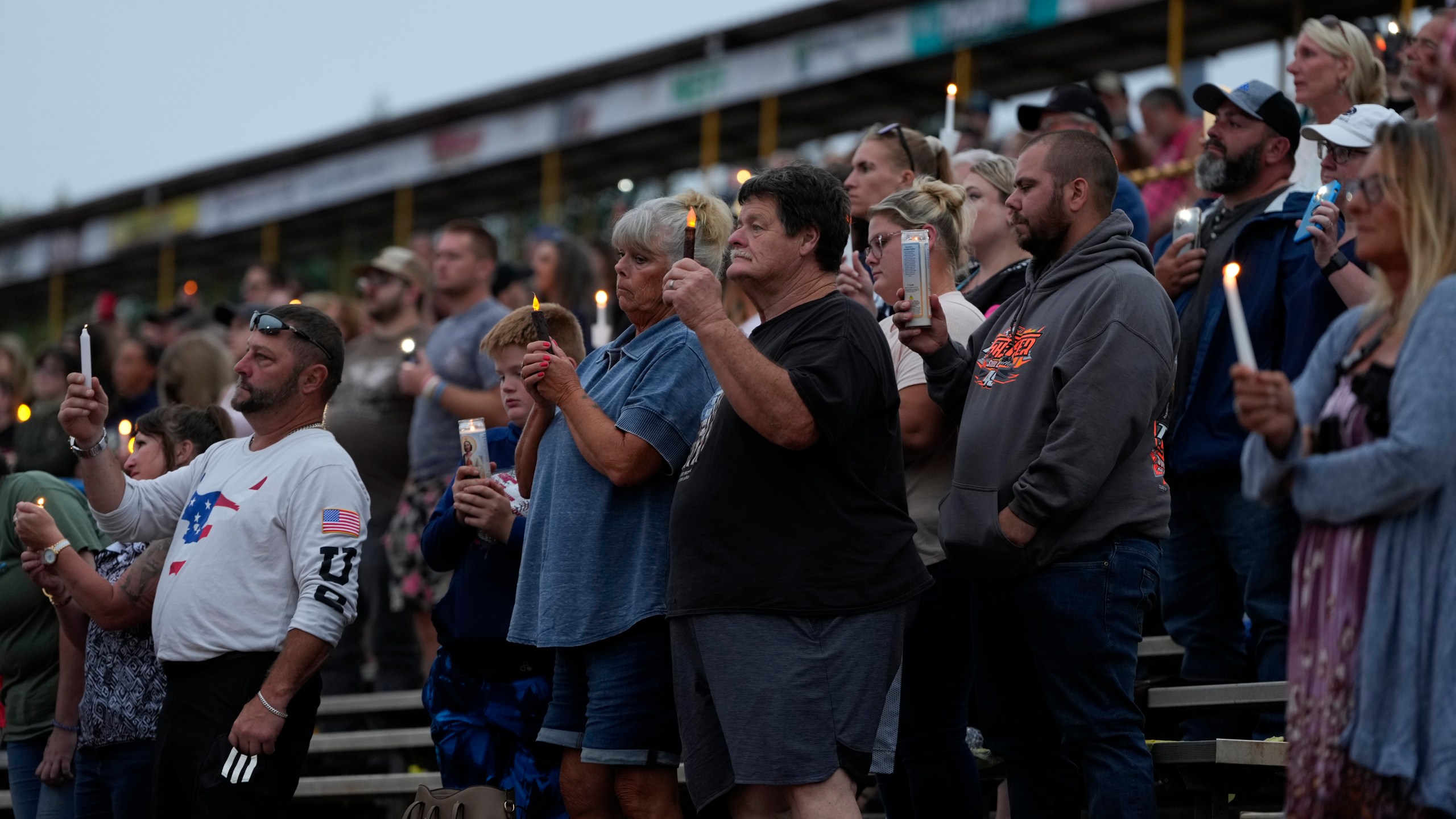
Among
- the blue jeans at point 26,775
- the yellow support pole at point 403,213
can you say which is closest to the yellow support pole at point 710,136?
the yellow support pole at point 403,213

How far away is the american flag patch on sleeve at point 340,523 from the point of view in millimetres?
4812

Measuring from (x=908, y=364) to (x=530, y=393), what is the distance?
120 centimetres

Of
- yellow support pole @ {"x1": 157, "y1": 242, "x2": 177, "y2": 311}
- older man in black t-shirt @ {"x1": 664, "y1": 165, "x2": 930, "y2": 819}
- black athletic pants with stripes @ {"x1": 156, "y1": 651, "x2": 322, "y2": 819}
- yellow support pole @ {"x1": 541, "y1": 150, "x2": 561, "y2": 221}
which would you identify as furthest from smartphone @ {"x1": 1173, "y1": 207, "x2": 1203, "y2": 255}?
yellow support pole @ {"x1": 157, "y1": 242, "x2": 177, "y2": 311}

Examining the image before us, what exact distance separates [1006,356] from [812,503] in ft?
2.98

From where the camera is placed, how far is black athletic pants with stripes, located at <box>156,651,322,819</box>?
15.2 ft

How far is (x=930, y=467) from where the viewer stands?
477 cm

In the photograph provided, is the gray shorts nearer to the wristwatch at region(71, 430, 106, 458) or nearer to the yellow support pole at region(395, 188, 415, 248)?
the wristwatch at region(71, 430, 106, 458)

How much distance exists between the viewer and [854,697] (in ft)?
12.1

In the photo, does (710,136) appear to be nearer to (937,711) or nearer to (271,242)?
(271,242)

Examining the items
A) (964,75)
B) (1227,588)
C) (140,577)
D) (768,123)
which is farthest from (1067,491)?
(768,123)

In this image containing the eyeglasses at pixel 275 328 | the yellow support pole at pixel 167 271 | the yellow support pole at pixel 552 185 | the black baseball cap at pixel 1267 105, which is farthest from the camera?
the yellow support pole at pixel 167 271

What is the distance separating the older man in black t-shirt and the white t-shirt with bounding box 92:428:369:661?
55.4 inches

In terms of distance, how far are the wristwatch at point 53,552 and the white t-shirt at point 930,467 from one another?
2.83 metres

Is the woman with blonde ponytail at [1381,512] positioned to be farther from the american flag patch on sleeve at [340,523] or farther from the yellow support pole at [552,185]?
the yellow support pole at [552,185]
